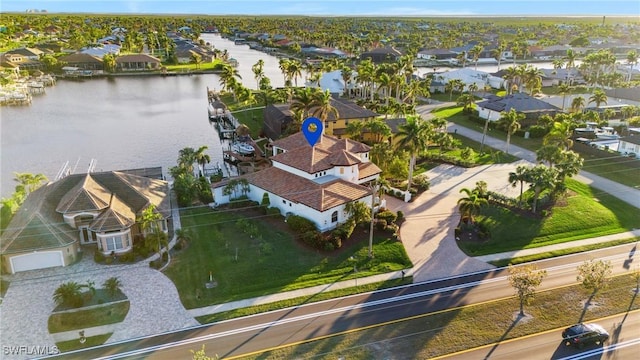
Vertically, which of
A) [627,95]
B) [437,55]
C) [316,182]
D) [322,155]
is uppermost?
[437,55]

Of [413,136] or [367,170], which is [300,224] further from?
[413,136]

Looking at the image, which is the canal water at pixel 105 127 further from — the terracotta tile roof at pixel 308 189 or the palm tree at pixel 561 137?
the palm tree at pixel 561 137

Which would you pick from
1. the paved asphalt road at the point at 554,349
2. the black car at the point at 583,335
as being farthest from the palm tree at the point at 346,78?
the black car at the point at 583,335

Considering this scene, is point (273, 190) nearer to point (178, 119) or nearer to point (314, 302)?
point (314, 302)

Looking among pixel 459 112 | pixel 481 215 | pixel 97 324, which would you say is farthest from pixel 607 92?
pixel 97 324

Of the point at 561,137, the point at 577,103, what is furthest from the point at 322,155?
the point at 577,103

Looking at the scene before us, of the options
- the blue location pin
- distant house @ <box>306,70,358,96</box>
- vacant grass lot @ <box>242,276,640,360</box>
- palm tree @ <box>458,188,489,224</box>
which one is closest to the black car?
vacant grass lot @ <box>242,276,640,360</box>
